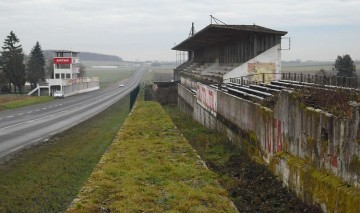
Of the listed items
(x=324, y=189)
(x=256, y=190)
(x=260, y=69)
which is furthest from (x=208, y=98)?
(x=324, y=189)

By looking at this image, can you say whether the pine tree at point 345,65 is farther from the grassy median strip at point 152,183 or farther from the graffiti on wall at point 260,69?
the grassy median strip at point 152,183

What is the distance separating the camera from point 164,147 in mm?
18344

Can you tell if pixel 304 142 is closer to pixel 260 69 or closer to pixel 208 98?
pixel 208 98

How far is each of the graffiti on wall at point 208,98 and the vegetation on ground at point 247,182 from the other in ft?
22.7

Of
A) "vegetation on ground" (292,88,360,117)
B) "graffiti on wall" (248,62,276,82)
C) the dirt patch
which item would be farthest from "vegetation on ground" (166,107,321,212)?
"graffiti on wall" (248,62,276,82)

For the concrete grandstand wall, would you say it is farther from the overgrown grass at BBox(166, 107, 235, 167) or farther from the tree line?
the tree line

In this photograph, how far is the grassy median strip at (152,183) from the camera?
10.1 metres

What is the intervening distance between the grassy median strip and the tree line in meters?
89.7

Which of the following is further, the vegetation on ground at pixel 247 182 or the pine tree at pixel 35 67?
the pine tree at pixel 35 67

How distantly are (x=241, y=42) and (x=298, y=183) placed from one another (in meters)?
36.3

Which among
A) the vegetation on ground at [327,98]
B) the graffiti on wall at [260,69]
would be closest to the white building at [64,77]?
the graffiti on wall at [260,69]

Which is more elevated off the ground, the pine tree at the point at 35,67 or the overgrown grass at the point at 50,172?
the pine tree at the point at 35,67

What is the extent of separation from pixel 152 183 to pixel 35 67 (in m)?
114

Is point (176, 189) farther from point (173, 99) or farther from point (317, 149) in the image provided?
point (173, 99)
